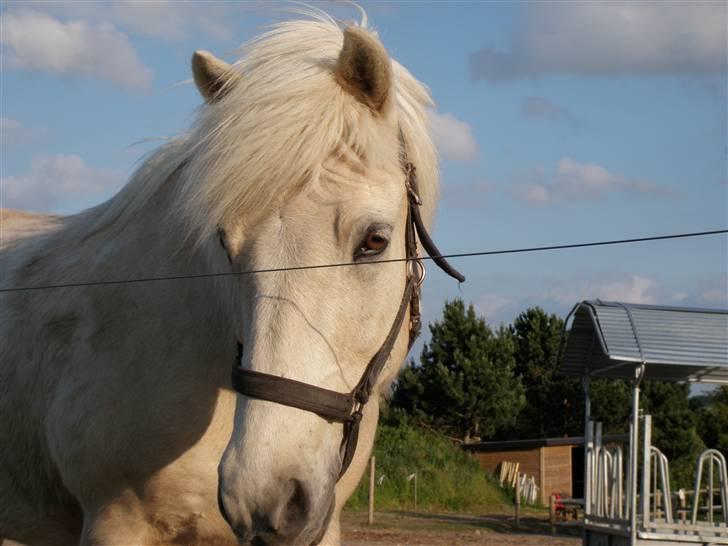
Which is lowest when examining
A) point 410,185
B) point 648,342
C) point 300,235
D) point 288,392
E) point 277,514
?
point 277,514

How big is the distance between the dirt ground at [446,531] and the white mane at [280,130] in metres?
12.2

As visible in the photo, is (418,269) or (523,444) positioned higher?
(523,444)

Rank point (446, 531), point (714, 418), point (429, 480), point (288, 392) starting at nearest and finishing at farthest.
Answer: point (288, 392)
point (446, 531)
point (429, 480)
point (714, 418)

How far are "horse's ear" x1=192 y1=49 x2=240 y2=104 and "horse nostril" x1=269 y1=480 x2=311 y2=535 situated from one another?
141cm

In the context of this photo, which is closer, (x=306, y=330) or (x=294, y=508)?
(x=294, y=508)

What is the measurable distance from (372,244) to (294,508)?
79 centimetres

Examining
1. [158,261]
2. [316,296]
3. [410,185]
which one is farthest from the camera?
[158,261]

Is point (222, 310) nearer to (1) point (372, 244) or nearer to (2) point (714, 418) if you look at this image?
(1) point (372, 244)

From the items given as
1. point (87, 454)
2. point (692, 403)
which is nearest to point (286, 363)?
point (87, 454)

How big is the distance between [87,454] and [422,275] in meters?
1.45

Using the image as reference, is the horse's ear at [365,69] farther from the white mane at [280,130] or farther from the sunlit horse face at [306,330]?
the sunlit horse face at [306,330]

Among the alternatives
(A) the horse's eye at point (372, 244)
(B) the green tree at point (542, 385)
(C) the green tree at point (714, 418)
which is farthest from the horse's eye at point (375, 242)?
(B) the green tree at point (542, 385)

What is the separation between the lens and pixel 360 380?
2682mm

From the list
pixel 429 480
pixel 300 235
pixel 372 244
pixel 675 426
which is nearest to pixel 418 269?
pixel 372 244
